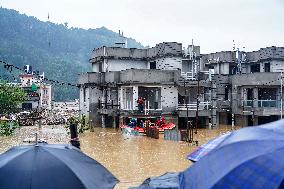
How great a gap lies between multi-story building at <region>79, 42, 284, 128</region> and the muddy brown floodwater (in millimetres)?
6710

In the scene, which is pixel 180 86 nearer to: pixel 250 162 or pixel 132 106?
pixel 132 106

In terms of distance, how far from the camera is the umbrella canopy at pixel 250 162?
15.4ft

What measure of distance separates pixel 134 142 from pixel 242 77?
17.7 m

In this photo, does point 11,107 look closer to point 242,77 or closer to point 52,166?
point 242,77

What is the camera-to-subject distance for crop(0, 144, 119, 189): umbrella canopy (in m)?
5.53

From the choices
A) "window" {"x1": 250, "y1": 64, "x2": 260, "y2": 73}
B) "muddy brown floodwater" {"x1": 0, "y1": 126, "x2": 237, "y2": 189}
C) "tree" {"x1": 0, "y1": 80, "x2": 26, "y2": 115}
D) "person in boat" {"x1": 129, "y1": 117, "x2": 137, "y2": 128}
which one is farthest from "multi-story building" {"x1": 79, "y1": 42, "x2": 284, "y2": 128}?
"tree" {"x1": 0, "y1": 80, "x2": 26, "y2": 115}

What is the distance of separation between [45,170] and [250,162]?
10.1 feet

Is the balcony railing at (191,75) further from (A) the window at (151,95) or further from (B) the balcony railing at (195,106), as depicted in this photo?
(A) the window at (151,95)

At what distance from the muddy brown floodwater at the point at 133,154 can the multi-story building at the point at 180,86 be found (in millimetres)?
6710

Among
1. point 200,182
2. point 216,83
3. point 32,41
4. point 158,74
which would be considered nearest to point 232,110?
point 216,83

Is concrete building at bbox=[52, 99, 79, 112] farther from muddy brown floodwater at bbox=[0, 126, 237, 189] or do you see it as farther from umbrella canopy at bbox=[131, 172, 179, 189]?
umbrella canopy at bbox=[131, 172, 179, 189]

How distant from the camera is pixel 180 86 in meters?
35.1

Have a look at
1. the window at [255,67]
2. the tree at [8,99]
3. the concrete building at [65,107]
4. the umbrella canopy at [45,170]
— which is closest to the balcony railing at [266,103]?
the window at [255,67]

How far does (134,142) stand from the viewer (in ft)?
81.6
